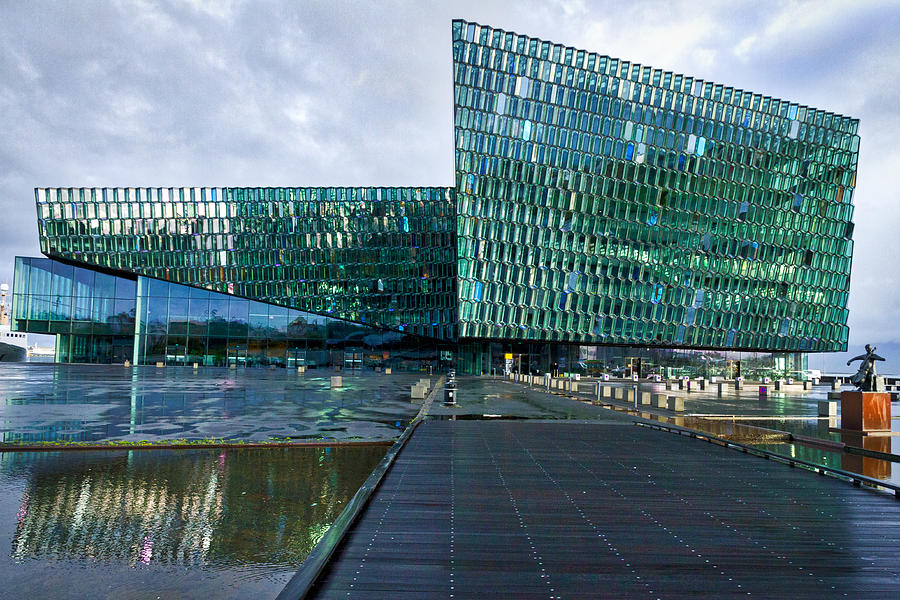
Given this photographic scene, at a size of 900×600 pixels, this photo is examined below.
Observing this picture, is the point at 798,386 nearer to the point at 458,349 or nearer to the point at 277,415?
the point at 458,349

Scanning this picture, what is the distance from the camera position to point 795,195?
74938 millimetres

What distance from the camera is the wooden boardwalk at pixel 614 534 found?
5305 millimetres

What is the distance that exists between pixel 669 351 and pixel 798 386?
23297 mm

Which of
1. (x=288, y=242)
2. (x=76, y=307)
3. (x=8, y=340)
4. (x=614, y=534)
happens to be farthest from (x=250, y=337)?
(x=614, y=534)

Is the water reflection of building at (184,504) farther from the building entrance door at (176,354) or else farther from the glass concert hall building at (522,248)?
the building entrance door at (176,354)

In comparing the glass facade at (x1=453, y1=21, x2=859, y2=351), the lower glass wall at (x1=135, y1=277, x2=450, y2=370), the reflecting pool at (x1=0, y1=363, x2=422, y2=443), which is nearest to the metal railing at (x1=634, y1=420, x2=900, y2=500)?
the reflecting pool at (x1=0, y1=363, x2=422, y2=443)

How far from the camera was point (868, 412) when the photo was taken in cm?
1755

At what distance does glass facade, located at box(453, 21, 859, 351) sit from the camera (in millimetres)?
67500

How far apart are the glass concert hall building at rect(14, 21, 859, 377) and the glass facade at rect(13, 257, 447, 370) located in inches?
10.0

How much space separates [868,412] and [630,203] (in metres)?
55.1

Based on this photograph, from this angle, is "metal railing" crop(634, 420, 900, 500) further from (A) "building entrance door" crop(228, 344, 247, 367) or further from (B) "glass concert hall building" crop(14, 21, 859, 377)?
(A) "building entrance door" crop(228, 344, 247, 367)

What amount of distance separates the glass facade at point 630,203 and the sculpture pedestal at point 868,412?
50.4 meters

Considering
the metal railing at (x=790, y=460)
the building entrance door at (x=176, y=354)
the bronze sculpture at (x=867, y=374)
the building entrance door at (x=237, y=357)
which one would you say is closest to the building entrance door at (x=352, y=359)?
the building entrance door at (x=237, y=357)

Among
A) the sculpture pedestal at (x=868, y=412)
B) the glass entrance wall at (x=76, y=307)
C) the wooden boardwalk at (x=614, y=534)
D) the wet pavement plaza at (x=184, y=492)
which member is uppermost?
the glass entrance wall at (x=76, y=307)
